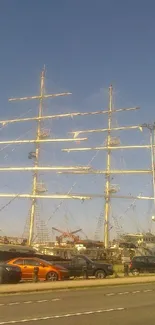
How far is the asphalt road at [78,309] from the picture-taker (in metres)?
10.4

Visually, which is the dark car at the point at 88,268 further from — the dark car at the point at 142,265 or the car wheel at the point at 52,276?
the dark car at the point at 142,265

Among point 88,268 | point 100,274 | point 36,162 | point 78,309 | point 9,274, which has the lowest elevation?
point 78,309

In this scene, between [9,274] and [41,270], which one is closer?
[9,274]

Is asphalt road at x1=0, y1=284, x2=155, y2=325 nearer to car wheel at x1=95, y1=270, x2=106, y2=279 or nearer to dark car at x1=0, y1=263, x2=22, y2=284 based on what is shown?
dark car at x1=0, y1=263, x2=22, y2=284

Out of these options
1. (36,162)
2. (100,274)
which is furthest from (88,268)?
(36,162)

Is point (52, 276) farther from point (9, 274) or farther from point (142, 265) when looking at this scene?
point (142, 265)

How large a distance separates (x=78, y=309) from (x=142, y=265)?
73.8ft

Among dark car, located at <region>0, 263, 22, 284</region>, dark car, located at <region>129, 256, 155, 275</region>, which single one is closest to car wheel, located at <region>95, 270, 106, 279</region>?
dark car, located at <region>129, 256, 155, 275</region>

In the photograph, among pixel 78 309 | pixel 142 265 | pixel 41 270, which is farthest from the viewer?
pixel 142 265

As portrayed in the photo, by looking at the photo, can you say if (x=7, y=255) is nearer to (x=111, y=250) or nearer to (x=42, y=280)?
(x=42, y=280)

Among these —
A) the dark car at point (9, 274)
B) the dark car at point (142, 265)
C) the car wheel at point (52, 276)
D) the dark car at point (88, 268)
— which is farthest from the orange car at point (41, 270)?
the dark car at point (142, 265)

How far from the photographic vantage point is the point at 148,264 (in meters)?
34.3

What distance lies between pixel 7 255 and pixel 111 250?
3143 centimetres

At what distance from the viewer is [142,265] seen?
34125mm
